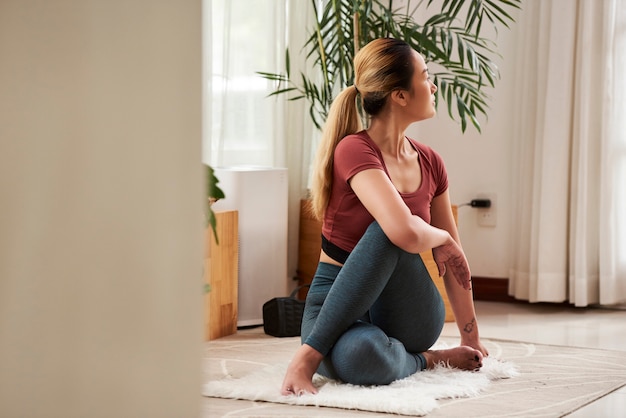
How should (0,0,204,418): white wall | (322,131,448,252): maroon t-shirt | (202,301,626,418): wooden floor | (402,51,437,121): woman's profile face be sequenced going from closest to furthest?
(0,0,204,418): white wall < (322,131,448,252): maroon t-shirt < (402,51,437,121): woman's profile face < (202,301,626,418): wooden floor

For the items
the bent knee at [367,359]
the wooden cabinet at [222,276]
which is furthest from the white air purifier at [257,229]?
the bent knee at [367,359]

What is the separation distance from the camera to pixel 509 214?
3930 mm

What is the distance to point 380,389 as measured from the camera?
2037 millimetres

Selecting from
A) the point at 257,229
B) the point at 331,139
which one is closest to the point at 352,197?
the point at 331,139

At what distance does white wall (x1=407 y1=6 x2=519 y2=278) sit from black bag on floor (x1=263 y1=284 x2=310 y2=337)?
1.21 m

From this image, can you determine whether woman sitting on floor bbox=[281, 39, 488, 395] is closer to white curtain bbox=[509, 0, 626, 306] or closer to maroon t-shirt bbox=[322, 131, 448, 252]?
maroon t-shirt bbox=[322, 131, 448, 252]

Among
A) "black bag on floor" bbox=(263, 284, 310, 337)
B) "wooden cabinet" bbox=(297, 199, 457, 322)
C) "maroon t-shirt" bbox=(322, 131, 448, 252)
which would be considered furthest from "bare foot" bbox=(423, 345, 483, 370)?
"wooden cabinet" bbox=(297, 199, 457, 322)

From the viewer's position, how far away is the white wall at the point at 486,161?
3.87 metres

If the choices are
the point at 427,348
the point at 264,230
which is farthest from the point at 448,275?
the point at 264,230

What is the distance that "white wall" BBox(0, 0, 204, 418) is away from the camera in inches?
23.1

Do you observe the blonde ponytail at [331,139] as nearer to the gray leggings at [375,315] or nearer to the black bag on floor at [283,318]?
the gray leggings at [375,315]

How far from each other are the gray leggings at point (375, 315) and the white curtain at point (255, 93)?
4.44 feet

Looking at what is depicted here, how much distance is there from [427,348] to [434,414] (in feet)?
1.45

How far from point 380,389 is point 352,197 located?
48cm
